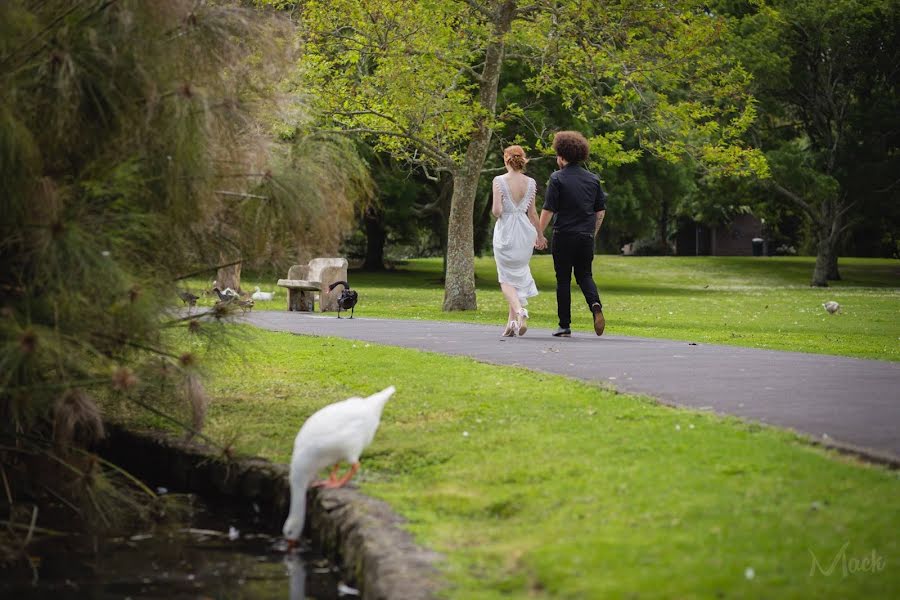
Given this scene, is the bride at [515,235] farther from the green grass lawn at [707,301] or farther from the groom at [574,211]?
the green grass lawn at [707,301]

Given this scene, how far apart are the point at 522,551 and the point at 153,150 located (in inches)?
155

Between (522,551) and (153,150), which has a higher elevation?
(153,150)

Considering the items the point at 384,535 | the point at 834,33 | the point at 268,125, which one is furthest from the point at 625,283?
the point at 384,535

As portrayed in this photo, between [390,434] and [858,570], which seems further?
[390,434]

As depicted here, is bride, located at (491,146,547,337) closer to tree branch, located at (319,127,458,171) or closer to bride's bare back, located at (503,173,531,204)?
bride's bare back, located at (503,173,531,204)

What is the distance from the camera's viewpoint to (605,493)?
22.2 feet

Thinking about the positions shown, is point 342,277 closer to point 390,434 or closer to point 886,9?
point 390,434

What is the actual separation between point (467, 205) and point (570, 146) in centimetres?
1038

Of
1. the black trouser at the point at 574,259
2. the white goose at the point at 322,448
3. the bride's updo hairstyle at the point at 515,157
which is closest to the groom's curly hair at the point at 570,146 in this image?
the bride's updo hairstyle at the point at 515,157

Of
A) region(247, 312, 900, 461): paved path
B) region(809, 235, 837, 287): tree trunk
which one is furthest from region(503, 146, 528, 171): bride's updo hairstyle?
region(809, 235, 837, 287): tree trunk

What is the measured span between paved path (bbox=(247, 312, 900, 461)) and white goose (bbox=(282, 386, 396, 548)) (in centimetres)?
284

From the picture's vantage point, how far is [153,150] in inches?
326

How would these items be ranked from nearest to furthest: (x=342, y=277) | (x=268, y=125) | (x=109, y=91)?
1. (x=109, y=91)
2. (x=268, y=125)
3. (x=342, y=277)

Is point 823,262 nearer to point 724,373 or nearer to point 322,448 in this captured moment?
point 724,373
